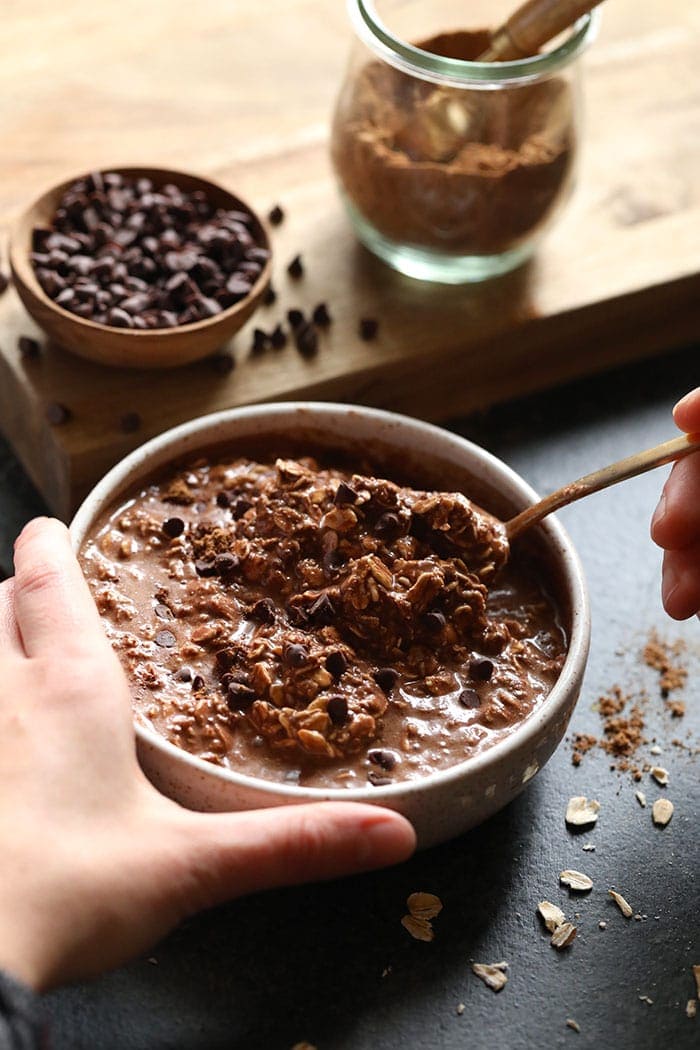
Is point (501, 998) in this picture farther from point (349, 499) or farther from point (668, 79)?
→ point (668, 79)

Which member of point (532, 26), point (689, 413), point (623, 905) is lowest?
A: point (623, 905)

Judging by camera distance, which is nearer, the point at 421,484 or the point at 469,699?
the point at 469,699

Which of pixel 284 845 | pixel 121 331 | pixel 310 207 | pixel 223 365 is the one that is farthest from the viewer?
pixel 310 207

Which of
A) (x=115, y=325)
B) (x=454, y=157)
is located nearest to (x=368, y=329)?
(x=454, y=157)

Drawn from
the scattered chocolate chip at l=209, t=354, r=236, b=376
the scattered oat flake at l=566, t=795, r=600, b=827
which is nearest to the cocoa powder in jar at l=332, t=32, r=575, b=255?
the scattered chocolate chip at l=209, t=354, r=236, b=376

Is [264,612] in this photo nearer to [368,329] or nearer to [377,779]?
[377,779]

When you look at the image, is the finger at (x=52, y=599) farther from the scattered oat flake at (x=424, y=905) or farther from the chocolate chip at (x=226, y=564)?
the scattered oat flake at (x=424, y=905)
